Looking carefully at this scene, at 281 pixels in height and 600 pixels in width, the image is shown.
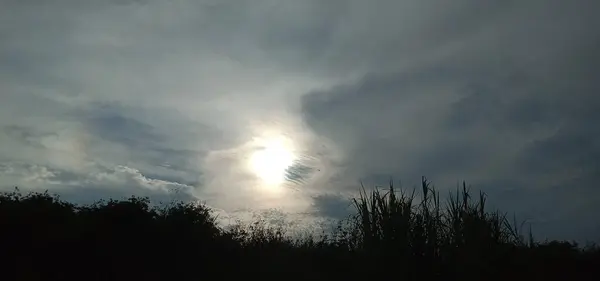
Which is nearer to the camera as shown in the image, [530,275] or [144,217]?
[530,275]

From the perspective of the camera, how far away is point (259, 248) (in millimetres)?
19781

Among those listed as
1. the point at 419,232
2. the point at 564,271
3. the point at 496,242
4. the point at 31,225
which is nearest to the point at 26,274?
the point at 31,225

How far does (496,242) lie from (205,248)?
31.9 ft

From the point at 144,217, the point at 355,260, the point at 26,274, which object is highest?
the point at 144,217

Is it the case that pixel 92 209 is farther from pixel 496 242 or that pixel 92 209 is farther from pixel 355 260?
pixel 496 242

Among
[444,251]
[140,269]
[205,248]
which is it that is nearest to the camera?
[444,251]

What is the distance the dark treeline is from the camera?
15.4 meters

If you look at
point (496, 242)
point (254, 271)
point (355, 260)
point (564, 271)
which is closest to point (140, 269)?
point (254, 271)

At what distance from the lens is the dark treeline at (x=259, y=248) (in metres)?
15.4

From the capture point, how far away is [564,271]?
18.5 m

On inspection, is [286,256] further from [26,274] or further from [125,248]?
[26,274]

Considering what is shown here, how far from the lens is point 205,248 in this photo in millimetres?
19641

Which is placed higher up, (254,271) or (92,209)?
(92,209)

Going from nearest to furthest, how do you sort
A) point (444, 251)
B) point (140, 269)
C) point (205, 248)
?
point (444, 251)
point (140, 269)
point (205, 248)
